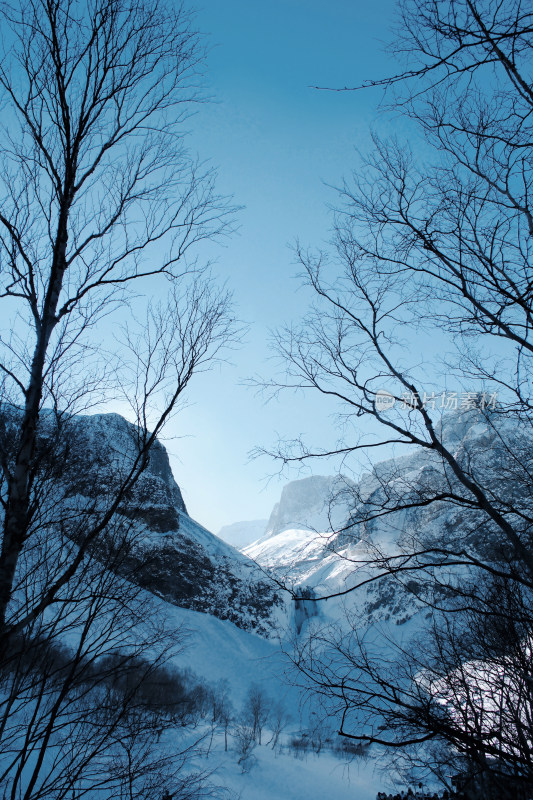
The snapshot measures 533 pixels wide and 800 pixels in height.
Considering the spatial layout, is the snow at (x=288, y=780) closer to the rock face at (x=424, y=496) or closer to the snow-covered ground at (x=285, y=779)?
the snow-covered ground at (x=285, y=779)

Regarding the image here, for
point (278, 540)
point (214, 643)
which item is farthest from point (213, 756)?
point (278, 540)

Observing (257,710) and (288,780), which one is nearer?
(288,780)

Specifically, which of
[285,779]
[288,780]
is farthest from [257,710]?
[288,780]

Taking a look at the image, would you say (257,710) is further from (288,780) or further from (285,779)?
(288,780)

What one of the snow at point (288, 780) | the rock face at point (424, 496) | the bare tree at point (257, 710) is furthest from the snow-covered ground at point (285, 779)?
the rock face at point (424, 496)

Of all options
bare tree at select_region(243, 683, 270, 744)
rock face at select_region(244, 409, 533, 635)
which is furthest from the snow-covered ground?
rock face at select_region(244, 409, 533, 635)

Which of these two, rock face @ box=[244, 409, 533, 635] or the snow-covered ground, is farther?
the snow-covered ground

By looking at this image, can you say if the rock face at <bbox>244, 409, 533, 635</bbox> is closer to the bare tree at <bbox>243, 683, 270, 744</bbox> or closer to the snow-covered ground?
the snow-covered ground

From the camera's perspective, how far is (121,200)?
357 centimetres

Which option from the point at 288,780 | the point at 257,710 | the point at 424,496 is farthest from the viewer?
the point at 257,710

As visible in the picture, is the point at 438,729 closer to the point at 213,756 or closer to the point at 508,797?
the point at 508,797

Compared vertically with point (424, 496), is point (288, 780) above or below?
below

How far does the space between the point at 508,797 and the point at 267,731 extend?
66988 mm

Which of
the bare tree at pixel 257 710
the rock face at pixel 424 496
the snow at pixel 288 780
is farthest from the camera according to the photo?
the bare tree at pixel 257 710
